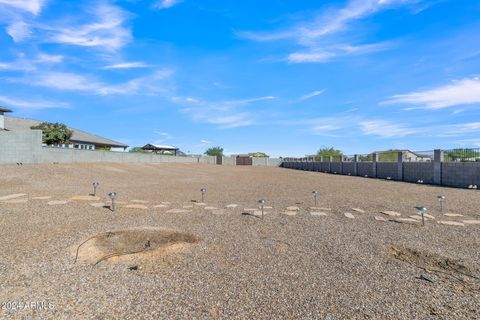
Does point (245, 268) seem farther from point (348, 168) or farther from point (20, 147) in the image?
point (348, 168)

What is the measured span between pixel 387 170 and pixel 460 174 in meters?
6.76

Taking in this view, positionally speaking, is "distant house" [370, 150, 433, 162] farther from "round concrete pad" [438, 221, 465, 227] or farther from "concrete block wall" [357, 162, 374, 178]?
"round concrete pad" [438, 221, 465, 227]

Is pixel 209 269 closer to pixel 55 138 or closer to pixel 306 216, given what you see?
pixel 306 216

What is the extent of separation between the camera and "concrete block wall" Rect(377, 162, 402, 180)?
21.4m

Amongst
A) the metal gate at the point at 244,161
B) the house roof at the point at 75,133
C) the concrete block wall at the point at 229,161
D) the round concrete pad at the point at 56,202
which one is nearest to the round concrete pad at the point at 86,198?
the round concrete pad at the point at 56,202

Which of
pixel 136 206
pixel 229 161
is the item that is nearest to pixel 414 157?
pixel 136 206

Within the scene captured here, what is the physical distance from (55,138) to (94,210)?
25538 mm

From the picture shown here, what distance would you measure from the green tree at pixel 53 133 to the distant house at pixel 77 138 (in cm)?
72

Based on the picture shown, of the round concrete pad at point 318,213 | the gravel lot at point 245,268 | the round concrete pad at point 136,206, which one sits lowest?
the gravel lot at point 245,268

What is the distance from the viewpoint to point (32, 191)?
1016 centimetres

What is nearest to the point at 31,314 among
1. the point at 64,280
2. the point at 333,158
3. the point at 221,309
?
the point at 64,280

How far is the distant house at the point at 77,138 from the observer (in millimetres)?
29547

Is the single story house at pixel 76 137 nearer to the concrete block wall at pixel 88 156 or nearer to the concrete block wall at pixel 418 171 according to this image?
the concrete block wall at pixel 88 156

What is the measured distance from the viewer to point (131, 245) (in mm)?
5105
